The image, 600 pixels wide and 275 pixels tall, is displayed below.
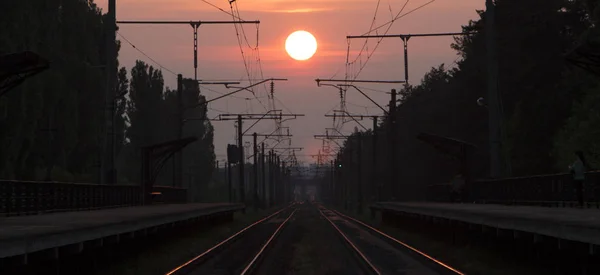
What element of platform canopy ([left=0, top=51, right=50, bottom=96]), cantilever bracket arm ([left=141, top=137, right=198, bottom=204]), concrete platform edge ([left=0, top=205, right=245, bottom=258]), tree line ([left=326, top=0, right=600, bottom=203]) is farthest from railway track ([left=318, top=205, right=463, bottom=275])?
tree line ([left=326, top=0, right=600, bottom=203])

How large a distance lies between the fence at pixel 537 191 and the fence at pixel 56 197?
16.6m

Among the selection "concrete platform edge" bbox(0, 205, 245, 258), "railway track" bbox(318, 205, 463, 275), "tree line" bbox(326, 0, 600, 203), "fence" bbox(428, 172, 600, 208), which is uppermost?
"tree line" bbox(326, 0, 600, 203)

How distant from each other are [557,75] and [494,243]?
5283 centimetres

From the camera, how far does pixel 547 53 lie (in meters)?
79.7

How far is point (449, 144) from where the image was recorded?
46.9 m

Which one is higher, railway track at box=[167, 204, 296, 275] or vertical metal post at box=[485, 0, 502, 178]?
vertical metal post at box=[485, 0, 502, 178]

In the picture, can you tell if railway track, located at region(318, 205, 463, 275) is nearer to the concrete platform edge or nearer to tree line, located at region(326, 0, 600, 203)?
the concrete platform edge

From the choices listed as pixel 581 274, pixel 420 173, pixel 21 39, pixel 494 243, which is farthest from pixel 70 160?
pixel 581 274

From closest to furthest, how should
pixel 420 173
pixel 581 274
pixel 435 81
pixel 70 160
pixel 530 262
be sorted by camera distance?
pixel 581 274 < pixel 530 262 < pixel 70 160 < pixel 420 173 < pixel 435 81

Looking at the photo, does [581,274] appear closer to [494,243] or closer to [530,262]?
[530,262]

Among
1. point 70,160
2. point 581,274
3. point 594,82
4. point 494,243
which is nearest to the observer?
point 581,274

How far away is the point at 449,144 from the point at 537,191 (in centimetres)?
1120

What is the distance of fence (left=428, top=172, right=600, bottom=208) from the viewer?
31.4 meters

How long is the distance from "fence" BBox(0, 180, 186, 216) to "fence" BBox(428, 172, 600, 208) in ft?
54.4
